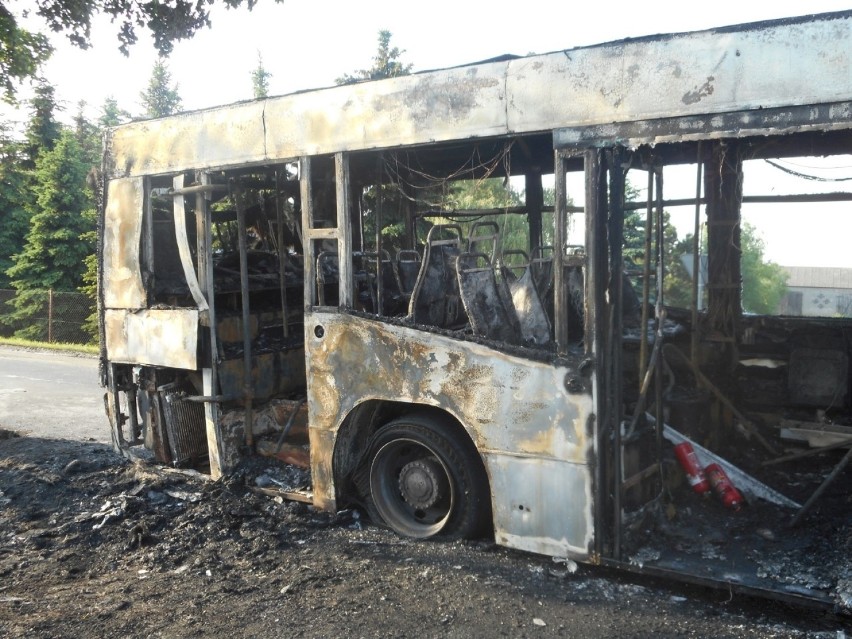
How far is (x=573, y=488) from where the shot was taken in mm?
4039

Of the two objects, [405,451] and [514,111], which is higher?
[514,111]

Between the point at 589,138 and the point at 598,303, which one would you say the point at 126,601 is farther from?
the point at 589,138

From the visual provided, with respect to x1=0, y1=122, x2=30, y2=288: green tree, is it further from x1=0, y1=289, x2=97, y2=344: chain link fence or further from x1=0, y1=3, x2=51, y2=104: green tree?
x1=0, y1=3, x2=51, y2=104: green tree

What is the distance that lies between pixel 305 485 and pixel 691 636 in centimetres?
316

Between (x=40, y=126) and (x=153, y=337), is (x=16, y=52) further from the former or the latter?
(x=40, y=126)

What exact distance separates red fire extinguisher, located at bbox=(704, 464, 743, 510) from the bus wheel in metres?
1.62

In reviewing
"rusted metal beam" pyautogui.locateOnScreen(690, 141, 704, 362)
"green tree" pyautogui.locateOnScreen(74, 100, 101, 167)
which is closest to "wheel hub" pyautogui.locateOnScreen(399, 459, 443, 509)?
"rusted metal beam" pyautogui.locateOnScreen(690, 141, 704, 362)

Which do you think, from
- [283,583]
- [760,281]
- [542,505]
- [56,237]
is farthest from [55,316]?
[760,281]

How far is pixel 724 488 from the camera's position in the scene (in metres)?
4.85

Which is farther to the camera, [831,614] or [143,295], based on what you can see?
[143,295]

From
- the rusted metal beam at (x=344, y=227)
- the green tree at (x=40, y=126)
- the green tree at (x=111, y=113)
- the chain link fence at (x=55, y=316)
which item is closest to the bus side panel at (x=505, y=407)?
the rusted metal beam at (x=344, y=227)

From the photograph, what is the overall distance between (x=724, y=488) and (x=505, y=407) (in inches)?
69.8

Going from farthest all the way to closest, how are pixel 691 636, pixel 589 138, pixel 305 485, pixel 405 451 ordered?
pixel 305 485
pixel 405 451
pixel 589 138
pixel 691 636

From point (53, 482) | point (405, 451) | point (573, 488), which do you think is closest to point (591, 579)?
point (573, 488)
